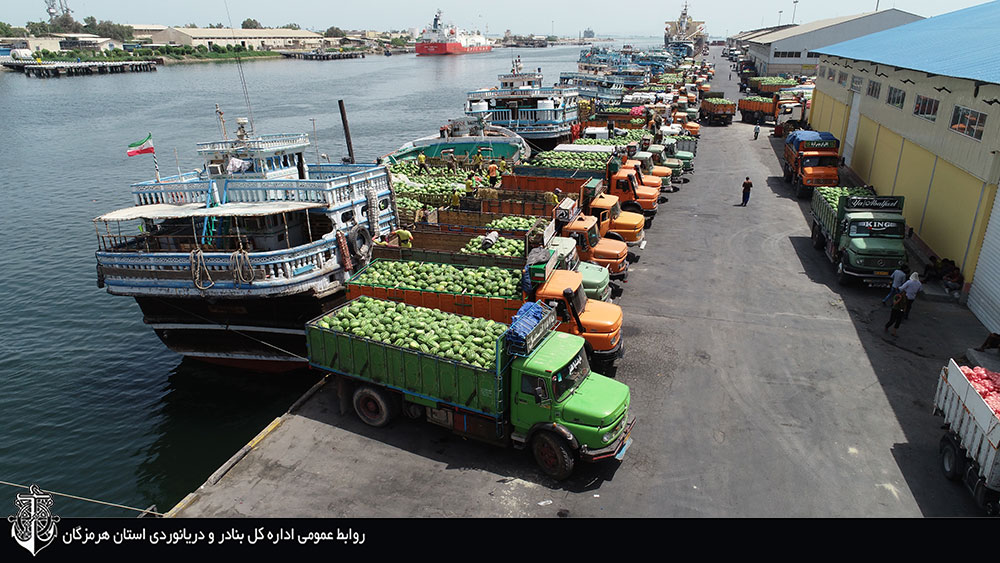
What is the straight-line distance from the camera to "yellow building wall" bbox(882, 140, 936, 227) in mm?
24609

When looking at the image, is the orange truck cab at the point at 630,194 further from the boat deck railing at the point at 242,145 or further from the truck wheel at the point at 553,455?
the truck wheel at the point at 553,455

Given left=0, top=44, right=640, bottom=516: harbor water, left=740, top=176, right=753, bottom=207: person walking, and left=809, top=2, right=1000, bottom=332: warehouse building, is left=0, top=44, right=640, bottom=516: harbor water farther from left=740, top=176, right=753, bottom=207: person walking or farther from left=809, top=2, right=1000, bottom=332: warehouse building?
left=740, top=176, right=753, bottom=207: person walking

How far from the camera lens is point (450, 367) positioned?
12078 mm

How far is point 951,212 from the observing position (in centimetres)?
2169

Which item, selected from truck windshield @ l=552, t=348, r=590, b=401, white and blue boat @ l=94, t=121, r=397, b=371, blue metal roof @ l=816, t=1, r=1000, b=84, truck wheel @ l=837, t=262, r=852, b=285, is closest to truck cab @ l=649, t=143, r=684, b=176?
blue metal roof @ l=816, t=1, r=1000, b=84

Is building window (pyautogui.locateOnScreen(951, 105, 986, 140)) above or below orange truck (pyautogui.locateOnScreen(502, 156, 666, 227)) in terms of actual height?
above

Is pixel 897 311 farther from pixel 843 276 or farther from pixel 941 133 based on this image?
pixel 941 133

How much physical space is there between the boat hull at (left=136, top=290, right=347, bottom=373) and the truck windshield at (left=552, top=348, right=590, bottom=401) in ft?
31.9

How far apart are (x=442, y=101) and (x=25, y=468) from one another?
305 feet

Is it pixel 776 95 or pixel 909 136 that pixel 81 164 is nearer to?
pixel 909 136

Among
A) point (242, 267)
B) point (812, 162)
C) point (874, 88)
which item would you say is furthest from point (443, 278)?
point (874, 88)

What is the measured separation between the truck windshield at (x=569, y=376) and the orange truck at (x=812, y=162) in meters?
26.8

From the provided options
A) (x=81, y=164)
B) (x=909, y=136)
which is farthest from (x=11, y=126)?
(x=909, y=136)

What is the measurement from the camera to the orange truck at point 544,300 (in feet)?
48.1
